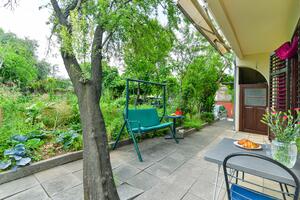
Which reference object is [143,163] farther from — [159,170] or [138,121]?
[138,121]

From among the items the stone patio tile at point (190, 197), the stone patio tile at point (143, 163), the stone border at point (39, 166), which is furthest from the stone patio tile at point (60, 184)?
the stone patio tile at point (190, 197)

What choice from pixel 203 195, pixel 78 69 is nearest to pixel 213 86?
pixel 203 195

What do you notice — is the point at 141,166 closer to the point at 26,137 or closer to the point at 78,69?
the point at 78,69

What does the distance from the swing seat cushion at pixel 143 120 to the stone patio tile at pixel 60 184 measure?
4.11 ft

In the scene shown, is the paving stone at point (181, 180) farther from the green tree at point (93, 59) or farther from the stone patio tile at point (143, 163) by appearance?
the green tree at point (93, 59)

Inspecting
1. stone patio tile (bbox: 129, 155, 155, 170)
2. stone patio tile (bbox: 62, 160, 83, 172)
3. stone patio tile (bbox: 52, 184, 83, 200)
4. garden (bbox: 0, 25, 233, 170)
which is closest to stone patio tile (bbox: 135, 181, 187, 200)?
stone patio tile (bbox: 129, 155, 155, 170)

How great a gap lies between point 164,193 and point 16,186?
1859 mm

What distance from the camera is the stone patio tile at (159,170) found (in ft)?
7.35

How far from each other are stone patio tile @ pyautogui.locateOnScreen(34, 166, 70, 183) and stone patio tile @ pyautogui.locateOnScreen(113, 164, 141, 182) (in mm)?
737

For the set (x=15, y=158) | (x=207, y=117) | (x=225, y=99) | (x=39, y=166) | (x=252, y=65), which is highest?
(x=252, y=65)

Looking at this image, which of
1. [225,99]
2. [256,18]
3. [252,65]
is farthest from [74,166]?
[225,99]

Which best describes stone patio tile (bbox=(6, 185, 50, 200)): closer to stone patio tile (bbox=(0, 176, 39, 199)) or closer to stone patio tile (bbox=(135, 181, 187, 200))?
stone patio tile (bbox=(0, 176, 39, 199))

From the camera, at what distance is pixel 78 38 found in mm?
1604

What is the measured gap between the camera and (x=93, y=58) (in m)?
1.82
